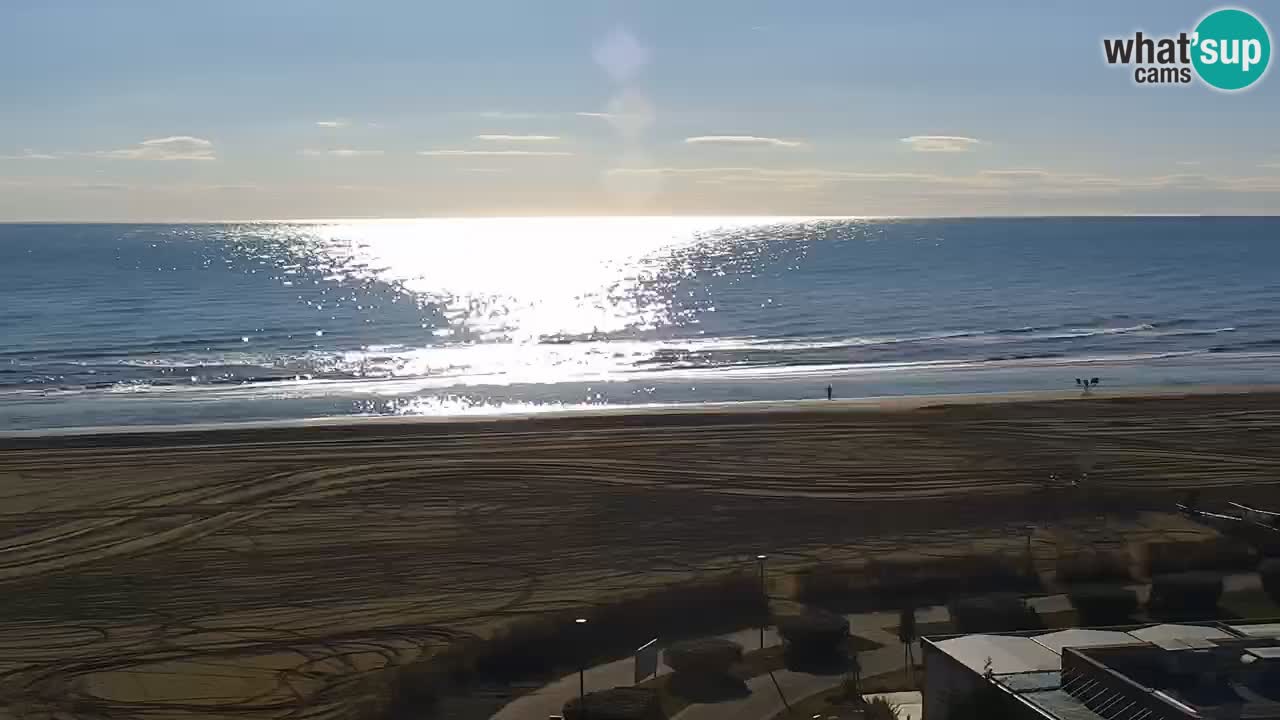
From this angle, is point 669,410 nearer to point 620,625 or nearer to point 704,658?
point 620,625

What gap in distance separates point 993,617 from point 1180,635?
14.3 ft

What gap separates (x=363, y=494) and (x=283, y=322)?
5054cm

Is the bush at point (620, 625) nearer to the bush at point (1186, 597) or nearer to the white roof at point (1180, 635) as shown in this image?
the bush at point (1186, 597)

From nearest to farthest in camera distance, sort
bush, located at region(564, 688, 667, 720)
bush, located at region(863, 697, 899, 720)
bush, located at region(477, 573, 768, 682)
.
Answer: bush, located at region(863, 697, 899, 720)
bush, located at region(564, 688, 667, 720)
bush, located at region(477, 573, 768, 682)

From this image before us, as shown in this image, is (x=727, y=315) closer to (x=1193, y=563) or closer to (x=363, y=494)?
(x=363, y=494)

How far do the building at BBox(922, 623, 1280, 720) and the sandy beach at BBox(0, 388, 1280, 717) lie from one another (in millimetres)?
7778

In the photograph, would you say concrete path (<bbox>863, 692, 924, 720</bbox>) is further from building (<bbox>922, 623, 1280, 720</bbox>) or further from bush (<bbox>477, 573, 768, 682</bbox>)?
bush (<bbox>477, 573, 768, 682</bbox>)

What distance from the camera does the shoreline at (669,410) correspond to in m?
36.6

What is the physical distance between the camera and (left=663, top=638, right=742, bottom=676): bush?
55.0ft

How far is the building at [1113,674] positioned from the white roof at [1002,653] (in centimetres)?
1

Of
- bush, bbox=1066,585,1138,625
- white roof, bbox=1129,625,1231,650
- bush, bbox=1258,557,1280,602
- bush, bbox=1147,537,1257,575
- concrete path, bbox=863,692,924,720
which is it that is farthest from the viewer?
bush, bbox=1147,537,1257,575

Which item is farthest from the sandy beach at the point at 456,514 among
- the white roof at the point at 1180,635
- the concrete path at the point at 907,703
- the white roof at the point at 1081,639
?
the white roof at the point at 1081,639

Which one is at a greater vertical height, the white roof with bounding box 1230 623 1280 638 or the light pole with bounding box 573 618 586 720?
the white roof with bounding box 1230 623 1280 638

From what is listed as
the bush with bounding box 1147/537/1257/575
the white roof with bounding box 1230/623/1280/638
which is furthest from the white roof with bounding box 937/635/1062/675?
the bush with bounding box 1147/537/1257/575
